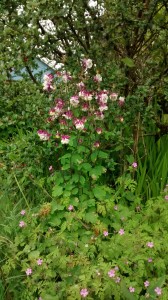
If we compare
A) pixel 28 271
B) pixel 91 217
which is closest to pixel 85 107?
pixel 91 217

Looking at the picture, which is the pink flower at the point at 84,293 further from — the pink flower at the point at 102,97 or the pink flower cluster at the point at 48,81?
the pink flower cluster at the point at 48,81

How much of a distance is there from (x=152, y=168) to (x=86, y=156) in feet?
2.26

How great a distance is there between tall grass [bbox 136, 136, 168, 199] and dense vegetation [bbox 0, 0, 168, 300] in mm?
10

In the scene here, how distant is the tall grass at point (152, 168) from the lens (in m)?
3.62

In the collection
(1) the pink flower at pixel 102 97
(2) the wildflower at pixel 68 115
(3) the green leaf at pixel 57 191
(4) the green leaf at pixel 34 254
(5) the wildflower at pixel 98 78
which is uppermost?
(5) the wildflower at pixel 98 78

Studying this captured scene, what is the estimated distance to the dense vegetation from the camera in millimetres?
2736

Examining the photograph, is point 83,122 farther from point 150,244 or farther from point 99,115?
point 150,244

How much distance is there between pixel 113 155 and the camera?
3.94 m

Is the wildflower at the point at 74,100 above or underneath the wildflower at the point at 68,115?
above

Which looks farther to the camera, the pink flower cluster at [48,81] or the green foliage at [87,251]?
the pink flower cluster at [48,81]

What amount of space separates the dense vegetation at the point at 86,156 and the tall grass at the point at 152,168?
0.01 meters

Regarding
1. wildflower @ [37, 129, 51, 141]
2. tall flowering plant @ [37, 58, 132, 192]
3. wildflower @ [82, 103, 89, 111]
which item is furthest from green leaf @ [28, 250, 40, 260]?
wildflower @ [82, 103, 89, 111]

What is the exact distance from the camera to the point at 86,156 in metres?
3.38

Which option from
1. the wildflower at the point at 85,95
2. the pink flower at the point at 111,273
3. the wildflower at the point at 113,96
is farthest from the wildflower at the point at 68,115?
the pink flower at the point at 111,273
